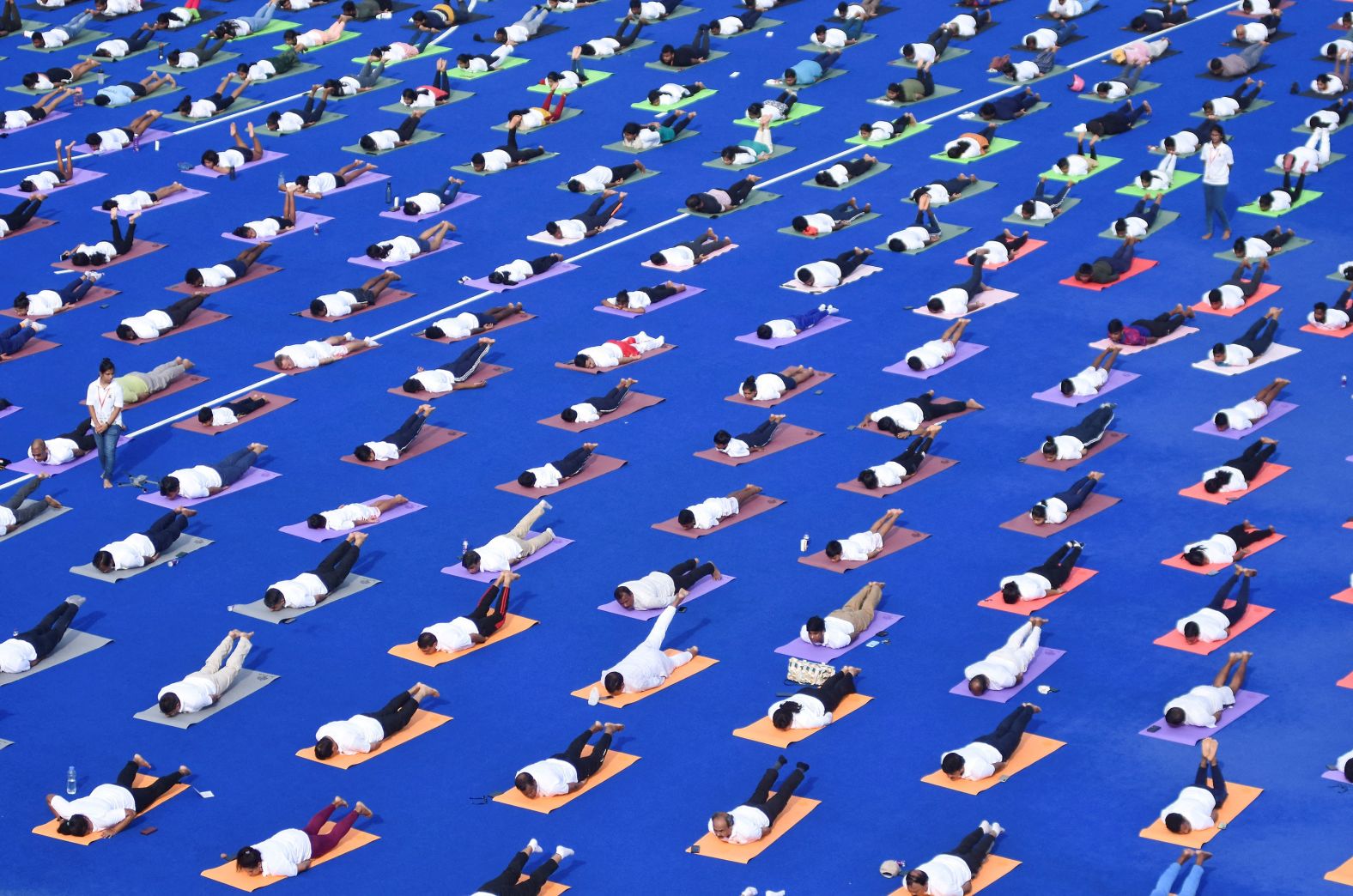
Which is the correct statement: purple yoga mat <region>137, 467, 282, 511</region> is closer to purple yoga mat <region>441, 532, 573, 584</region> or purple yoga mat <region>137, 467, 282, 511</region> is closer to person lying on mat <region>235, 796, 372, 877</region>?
purple yoga mat <region>441, 532, 573, 584</region>

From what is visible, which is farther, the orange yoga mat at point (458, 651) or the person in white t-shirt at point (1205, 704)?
the orange yoga mat at point (458, 651)

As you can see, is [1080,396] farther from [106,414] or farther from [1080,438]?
[106,414]

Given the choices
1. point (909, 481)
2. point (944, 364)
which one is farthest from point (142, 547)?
point (944, 364)

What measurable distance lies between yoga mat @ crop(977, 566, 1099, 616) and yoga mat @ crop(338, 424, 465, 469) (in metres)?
8.56

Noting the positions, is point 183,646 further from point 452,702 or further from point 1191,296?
point 1191,296

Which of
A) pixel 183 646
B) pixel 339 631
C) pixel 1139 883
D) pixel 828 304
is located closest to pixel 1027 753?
pixel 1139 883

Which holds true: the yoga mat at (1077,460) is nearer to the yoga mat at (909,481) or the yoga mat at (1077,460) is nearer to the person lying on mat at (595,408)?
the yoga mat at (909,481)

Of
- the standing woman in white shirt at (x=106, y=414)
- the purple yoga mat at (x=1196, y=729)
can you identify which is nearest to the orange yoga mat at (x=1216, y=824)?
the purple yoga mat at (x=1196, y=729)

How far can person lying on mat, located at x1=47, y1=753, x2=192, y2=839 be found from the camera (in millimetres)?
22328

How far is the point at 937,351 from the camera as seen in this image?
106 feet

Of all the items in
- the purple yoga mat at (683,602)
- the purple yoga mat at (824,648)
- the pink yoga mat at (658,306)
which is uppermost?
the pink yoga mat at (658,306)

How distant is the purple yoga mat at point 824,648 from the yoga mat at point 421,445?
7.29 metres

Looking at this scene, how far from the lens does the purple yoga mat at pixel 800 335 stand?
33562 mm

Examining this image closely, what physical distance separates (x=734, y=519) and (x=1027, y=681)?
527cm
